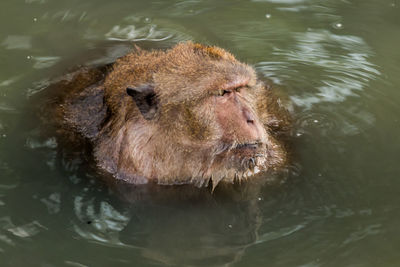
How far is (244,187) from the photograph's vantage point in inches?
206

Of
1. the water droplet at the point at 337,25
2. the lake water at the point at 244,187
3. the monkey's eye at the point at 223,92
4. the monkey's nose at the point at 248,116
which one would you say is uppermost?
the monkey's eye at the point at 223,92

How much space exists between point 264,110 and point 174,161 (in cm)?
80

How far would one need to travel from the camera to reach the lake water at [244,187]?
4418 mm

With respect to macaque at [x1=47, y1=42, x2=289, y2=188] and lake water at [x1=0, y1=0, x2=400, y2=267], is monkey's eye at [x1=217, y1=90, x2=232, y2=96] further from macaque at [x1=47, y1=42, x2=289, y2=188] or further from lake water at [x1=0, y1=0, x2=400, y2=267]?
lake water at [x1=0, y1=0, x2=400, y2=267]

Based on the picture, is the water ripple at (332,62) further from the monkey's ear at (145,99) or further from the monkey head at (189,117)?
the monkey's ear at (145,99)

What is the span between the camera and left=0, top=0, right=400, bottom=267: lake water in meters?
4.42

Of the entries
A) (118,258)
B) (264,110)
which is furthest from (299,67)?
(118,258)

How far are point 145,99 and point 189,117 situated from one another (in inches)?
13.0

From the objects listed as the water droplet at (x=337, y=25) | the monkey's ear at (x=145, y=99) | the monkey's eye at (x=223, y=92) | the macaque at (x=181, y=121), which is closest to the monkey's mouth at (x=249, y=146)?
the macaque at (x=181, y=121)

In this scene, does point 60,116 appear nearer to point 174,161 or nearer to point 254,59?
point 174,161

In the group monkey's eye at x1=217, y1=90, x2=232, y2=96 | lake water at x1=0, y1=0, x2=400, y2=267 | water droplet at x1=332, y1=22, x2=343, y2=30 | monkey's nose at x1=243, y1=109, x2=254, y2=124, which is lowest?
lake water at x1=0, y1=0, x2=400, y2=267

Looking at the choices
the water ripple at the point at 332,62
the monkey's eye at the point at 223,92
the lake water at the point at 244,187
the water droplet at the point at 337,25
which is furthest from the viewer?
the water droplet at the point at 337,25

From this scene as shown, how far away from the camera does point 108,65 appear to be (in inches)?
241

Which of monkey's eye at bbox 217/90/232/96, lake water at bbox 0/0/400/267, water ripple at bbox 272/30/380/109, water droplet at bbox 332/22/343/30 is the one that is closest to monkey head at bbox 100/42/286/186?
monkey's eye at bbox 217/90/232/96
